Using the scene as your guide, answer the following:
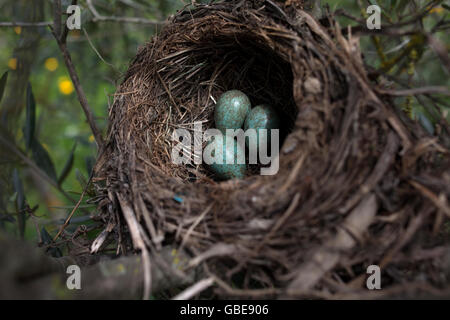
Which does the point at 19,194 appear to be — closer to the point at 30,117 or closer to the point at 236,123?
the point at 30,117

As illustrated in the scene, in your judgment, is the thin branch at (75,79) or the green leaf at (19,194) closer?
the thin branch at (75,79)

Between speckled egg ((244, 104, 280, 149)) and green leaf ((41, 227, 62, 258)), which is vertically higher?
speckled egg ((244, 104, 280, 149))

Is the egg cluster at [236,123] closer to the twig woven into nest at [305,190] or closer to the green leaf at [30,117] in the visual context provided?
the twig woven into nest at [305,190]

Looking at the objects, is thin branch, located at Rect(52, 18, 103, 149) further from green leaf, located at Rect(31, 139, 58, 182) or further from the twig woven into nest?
green leaf, located at Rect(31, 139, 58, 182)

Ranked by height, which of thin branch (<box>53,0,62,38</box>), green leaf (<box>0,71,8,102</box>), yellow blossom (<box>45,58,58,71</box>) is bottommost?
green leaf (<box>0,71,8,102</box>)

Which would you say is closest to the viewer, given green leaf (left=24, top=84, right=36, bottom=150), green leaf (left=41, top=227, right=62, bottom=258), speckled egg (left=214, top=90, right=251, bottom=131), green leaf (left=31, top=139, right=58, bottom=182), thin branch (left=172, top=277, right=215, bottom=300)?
thin branch (left=172, top=277, right=215, bottom=300)

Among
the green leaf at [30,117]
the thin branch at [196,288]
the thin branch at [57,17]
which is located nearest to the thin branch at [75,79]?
the thin branch at [57,17]

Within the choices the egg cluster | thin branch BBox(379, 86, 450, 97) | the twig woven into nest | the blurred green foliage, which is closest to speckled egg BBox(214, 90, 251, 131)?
the egg cluster
